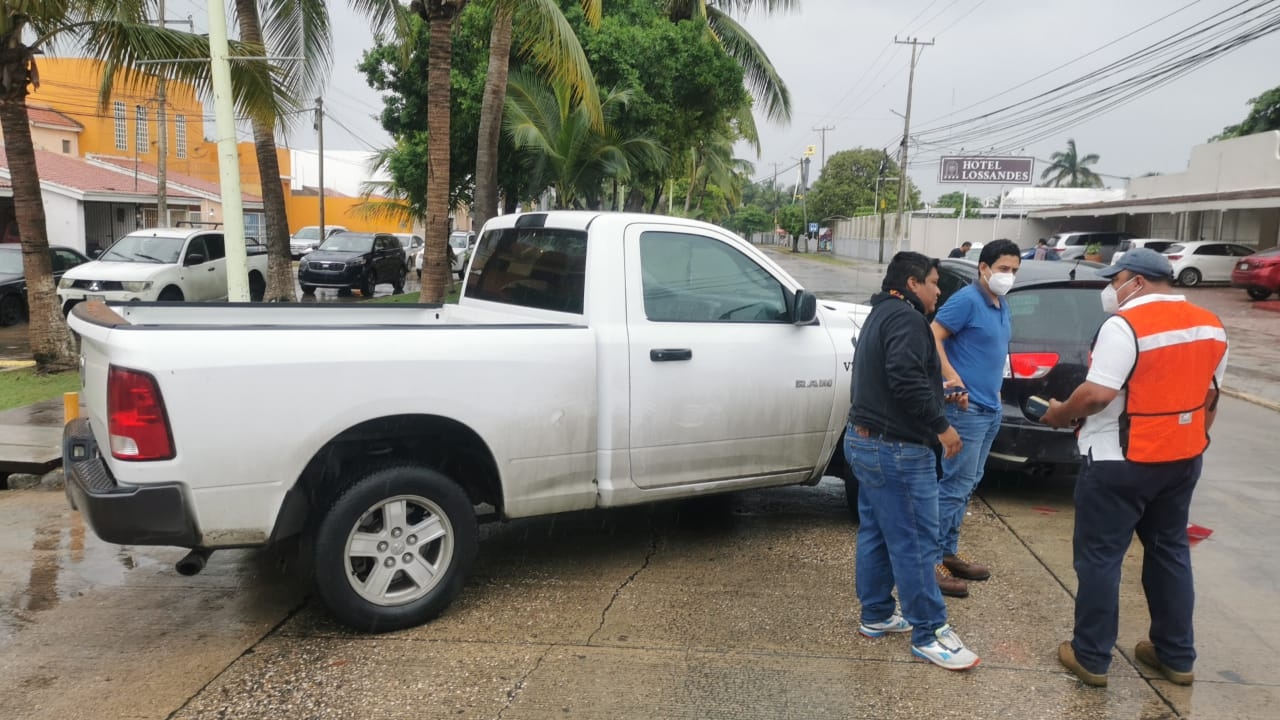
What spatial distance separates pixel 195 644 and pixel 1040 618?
3.89m

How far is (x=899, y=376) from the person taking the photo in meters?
3.74

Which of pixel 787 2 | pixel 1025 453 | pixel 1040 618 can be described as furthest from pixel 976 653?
pixel 787 2

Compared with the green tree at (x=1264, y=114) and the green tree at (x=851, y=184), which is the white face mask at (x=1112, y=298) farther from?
the green tree at (x=851, y=184)

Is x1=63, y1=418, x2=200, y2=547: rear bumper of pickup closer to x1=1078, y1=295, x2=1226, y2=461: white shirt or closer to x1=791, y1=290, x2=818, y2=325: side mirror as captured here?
x1=791, y1=290, x2=818, y2=325: side mirror

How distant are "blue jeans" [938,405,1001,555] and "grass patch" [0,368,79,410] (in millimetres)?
8989

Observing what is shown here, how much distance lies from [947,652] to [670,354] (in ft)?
6.06

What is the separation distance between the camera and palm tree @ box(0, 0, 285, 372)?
10430mm

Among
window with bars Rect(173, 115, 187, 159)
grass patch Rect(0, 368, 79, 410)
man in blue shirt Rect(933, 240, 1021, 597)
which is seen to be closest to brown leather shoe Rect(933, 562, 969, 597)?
man in blue shirt Rect(933, 240, 1021, 597)

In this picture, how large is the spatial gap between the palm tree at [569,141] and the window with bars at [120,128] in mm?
29834

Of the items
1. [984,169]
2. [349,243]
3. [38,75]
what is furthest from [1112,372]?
[984,169]

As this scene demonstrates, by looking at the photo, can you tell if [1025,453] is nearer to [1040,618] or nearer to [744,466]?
[1040,618]

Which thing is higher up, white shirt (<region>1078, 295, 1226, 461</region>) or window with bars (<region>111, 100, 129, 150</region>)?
window with bars (<region>111, 100, 129, 150</region>)

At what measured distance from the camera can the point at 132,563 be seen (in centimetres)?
521

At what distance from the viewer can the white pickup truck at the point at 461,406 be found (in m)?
3.69
